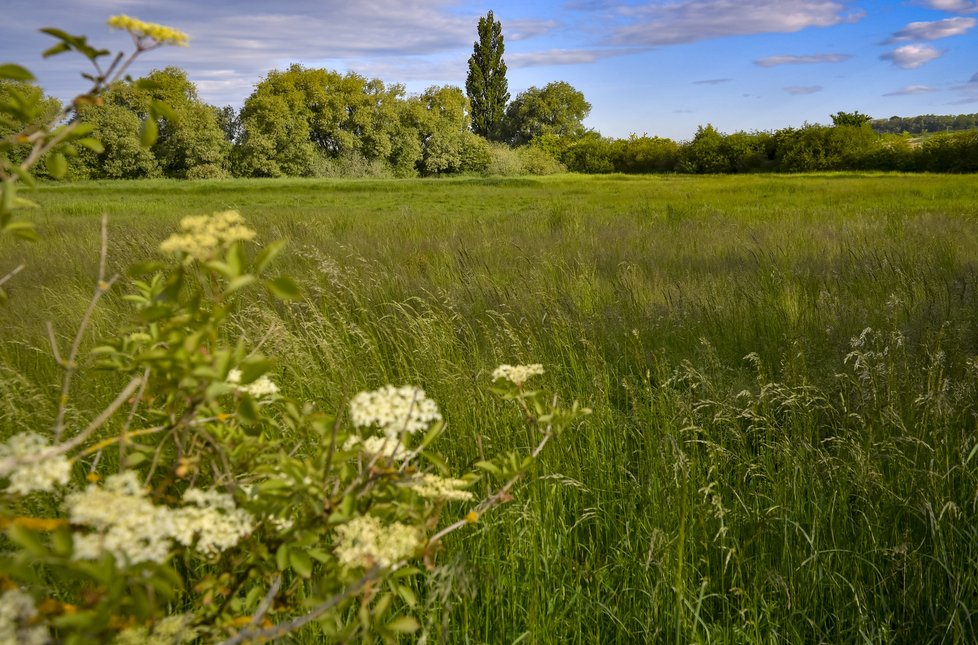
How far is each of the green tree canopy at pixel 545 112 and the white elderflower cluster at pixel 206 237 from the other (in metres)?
72.7

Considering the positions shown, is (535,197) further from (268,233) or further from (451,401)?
(451,401)

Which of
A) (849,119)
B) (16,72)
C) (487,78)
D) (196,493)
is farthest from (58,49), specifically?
(487,78)

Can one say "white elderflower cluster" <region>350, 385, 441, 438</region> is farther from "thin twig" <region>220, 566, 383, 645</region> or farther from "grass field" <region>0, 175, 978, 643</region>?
"grass field" <region>0, 175, 978, 643</region>

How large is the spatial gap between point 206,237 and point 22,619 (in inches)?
22.0

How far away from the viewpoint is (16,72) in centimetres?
119

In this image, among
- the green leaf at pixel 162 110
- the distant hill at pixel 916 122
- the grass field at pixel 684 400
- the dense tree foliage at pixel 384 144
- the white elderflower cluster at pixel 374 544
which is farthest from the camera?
the distant hill at pixel 916 122

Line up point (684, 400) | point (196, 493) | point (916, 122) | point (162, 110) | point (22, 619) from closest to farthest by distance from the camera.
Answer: point (22, 619)
point (196, 493)
point (162, 110)
point (684, 400)
point (916, 122)

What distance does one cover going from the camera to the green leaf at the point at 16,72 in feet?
3.87

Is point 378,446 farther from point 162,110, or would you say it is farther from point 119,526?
point 162,110

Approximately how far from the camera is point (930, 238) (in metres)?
7.28

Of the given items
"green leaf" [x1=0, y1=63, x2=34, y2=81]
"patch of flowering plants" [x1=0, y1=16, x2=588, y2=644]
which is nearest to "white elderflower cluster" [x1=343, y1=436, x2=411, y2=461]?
"patch of flowering plants" [x1=0, y1=16, x2=588, y2=644]

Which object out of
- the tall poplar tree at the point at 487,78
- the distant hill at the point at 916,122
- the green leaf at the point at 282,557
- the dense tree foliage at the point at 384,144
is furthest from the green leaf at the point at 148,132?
the distant hill at the point at 916,122

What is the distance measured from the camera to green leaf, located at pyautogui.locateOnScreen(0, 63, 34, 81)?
3.87 ft

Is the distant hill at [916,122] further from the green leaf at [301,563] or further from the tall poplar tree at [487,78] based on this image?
the green leaf at [301,563]
